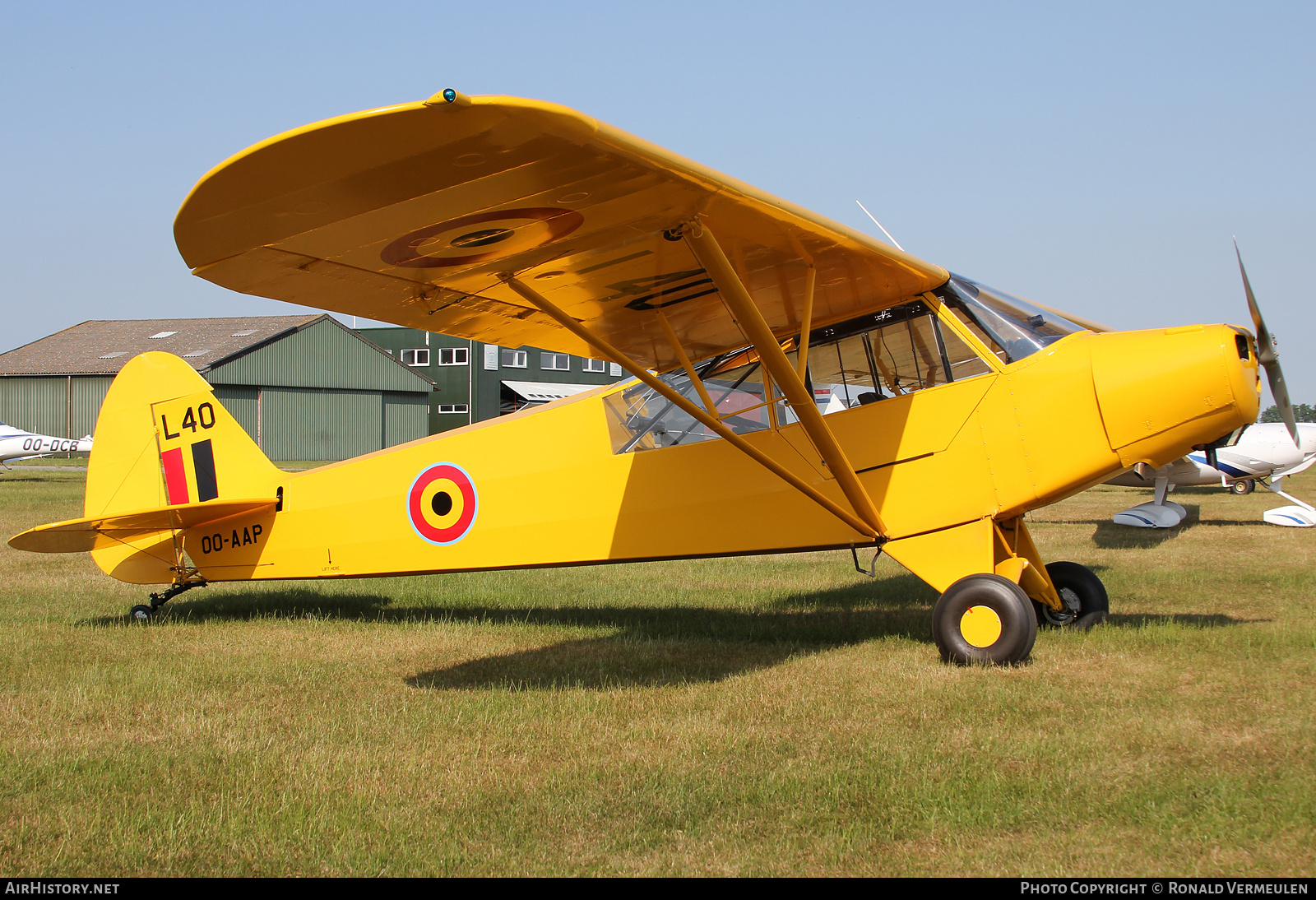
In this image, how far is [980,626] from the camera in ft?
18.6

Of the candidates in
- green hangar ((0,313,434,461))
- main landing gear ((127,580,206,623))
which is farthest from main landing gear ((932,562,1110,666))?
green hangar ((0,313,434,461))

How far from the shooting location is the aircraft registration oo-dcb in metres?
4.14

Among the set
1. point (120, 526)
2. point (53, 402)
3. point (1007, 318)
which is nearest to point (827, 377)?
point (1007, 318)

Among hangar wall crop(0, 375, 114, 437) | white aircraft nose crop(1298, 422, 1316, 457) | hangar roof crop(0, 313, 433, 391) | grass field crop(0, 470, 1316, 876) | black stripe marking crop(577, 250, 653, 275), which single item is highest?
hangar roof crop(0, 313, 433, 391)

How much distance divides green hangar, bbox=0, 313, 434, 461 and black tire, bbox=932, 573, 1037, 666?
1522 inches

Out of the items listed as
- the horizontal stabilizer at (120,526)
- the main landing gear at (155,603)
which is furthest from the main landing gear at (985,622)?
the main landing gear at (155,603)

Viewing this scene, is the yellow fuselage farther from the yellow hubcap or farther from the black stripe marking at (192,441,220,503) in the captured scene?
the yellow hubcap

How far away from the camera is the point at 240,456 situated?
8.23 metres

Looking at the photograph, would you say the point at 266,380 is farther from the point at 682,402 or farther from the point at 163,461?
the point at 682,402

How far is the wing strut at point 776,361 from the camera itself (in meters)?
4.90

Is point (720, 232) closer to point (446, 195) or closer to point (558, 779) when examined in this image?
point (446, 195)

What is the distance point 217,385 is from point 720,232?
39.6 meters

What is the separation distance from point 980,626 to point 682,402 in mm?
2145
